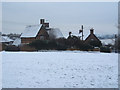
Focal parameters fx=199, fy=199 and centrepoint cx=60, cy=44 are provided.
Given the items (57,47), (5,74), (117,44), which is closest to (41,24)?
(57,47)

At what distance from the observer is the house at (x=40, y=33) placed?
41.0 metres

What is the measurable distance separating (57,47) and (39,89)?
23.5 metres

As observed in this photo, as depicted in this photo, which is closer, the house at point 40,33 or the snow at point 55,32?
→ the house at point 40,33

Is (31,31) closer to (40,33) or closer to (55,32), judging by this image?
(40,33)

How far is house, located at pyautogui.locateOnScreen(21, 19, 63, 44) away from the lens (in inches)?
1614

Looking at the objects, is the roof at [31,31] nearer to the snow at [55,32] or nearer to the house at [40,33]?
the house at [40,33]

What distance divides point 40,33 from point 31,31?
246 cm

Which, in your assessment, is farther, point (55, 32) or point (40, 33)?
point (55, 32)

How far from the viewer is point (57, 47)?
2980cm

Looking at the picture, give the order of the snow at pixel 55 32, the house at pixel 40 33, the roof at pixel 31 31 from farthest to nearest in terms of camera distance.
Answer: the snow at pixel 55 32 < the roof at pixel 31 31 < the house at pixel 40 33

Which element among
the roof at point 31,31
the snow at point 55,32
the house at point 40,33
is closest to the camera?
the house at point 40,33

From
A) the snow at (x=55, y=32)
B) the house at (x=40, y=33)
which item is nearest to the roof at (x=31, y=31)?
the house at (x=40, y=33)

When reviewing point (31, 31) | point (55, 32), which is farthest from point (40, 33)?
point (55, 32)

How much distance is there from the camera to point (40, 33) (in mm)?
41438
